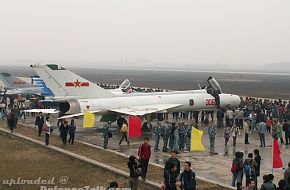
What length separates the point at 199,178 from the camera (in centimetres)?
1386

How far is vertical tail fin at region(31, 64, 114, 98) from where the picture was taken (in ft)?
80.1

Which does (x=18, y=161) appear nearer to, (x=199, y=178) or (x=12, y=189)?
(x=12, y=189)

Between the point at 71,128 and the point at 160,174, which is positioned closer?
the point at 160,174

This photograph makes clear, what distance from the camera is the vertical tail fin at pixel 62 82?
2441cm

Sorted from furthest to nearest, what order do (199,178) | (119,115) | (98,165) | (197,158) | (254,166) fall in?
(119,115)
(197,158)
(98,165)
(199,178)
(254,166)

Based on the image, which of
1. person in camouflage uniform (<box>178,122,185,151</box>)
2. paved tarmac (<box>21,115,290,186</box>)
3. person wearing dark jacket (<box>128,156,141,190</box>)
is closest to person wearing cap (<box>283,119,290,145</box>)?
paved tarmac (<box>21,115,290,186</box>)

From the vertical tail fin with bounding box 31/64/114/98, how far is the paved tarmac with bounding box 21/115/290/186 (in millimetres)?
2503

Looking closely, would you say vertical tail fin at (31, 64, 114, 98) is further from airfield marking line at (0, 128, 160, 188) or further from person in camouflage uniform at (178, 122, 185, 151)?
person in camouflage uniform at (178, 122, 185, 151)

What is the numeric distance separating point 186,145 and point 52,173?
7156mm

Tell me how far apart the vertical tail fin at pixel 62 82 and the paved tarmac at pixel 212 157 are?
2503 millimetres

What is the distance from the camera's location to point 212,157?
18.0 m

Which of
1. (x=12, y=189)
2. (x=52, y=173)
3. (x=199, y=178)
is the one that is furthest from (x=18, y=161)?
(x=199, y=178)

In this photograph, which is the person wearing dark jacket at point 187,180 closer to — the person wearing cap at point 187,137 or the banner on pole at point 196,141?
the banner on pole at point 196,141

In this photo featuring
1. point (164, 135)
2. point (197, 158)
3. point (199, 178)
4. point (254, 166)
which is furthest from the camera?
point (164, 135)
